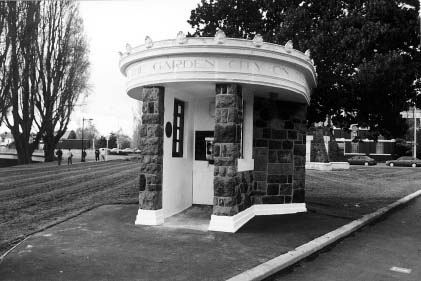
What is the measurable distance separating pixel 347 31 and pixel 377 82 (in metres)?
1.62

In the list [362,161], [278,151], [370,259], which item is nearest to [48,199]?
[278,151]

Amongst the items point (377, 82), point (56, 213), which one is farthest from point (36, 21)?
point (377, 82)

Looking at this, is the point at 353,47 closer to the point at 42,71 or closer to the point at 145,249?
the point at 145,249

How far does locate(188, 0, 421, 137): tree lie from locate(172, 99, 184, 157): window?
4.54 m

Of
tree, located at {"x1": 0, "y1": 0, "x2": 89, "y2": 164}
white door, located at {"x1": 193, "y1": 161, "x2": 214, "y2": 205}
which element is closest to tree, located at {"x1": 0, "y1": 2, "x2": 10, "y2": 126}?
tree, located at {"x1": 0, "y1": 0, "x2": 89, "y2": 164}

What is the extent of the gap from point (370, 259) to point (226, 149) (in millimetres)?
3160

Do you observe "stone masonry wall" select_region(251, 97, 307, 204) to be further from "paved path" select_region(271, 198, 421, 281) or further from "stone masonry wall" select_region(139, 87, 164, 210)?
"stone masonry wall" select_region(139, 87, 164, 210)

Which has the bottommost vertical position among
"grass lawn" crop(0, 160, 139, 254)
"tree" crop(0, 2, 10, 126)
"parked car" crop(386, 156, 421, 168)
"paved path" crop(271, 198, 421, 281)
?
"paved path" crop(271, 198, 421, 281)

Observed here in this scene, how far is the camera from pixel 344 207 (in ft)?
39.6

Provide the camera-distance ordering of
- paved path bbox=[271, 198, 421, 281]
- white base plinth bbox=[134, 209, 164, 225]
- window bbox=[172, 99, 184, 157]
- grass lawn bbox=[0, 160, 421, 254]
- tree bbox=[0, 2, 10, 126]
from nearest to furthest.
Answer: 1. paved path bbox=[271, 198, 421, 281]
2. white base plinth bbox=[134, 209, 164, 225]
3. grass lawn bbox=[0, 160, 421, 254]
4. window bbox=[172, 99, 184, 157]
5. tree bbox=[0, 2, 10, 126]

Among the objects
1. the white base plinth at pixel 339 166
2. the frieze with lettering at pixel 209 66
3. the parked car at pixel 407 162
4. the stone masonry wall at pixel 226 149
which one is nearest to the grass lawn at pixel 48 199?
the stone masonry wall at pixel 226 149

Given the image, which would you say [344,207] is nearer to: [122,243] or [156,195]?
[156,195]

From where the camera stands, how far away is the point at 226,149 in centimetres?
819

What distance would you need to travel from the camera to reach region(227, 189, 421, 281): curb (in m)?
5.48
